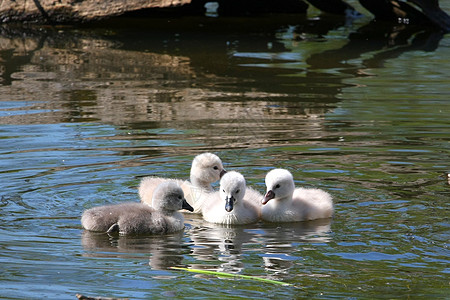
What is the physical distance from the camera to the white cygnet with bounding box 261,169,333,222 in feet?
22.1

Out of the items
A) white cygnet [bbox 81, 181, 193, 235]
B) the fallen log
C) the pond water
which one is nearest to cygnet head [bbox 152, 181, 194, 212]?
white cygnet [bbox 81, 181, 193, 235]

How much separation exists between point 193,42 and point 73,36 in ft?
7.32

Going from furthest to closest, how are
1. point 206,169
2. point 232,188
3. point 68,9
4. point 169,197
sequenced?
point 68,9 < point 206,169 < point 232,188 < point 169,197

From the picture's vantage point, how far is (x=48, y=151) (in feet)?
27.7

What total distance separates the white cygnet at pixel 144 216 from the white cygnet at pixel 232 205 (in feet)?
1.02

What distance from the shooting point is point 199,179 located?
7.38 metres

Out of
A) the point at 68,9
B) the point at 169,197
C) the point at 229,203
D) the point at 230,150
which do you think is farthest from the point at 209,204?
the point at 68,9

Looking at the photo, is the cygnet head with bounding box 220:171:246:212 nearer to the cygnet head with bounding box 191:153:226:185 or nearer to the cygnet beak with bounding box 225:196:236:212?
the cygnet beak with bounding box 225:196:236:212

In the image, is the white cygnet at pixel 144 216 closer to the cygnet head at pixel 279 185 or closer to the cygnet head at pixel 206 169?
the cygnet head at pixel 279 185

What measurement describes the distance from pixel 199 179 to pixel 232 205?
2.76ft

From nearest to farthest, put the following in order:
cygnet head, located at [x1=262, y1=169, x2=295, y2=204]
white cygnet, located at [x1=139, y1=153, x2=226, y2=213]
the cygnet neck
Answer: cygnet head, located at [x1=262, y1=169, x2=295, y2=204] < white cygnet, located at [x1=139, y1=153, x2=226, y2=213] < the cygnet neck

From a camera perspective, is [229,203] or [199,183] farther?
[199,183]

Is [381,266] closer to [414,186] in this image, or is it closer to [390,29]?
[414,186]

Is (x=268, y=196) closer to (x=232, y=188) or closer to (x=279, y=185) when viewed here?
(x=279, y=185)
